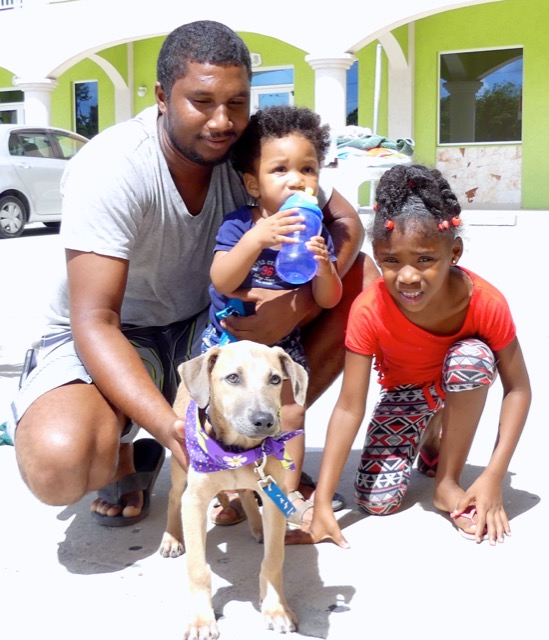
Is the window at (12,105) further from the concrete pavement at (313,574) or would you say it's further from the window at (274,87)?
the concrete pavement at (313,574)

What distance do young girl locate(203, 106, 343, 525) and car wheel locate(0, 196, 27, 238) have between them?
480 inches

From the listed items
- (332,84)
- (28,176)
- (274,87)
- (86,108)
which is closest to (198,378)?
(28,176)

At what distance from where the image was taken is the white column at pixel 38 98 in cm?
1906

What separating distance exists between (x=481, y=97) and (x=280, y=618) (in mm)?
16576

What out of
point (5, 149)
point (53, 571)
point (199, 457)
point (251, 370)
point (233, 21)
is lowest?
point (53, 571)

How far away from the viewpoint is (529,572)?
2.77 metres

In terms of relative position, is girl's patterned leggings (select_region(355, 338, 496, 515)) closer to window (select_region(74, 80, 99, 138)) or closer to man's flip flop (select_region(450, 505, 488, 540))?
man's flip flop (select_region(450, 505, 488, 540))

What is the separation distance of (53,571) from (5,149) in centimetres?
1330

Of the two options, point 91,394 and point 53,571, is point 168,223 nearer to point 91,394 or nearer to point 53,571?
point 91,394

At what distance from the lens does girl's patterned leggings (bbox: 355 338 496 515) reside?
3.10 meters

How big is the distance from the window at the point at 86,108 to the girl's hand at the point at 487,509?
20420 mm

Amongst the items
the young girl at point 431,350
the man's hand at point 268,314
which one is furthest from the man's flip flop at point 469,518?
the man's hand at point 268,314

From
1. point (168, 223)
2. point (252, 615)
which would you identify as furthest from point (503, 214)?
point (252, 615)

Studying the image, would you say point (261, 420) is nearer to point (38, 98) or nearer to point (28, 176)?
point (28, 176)
